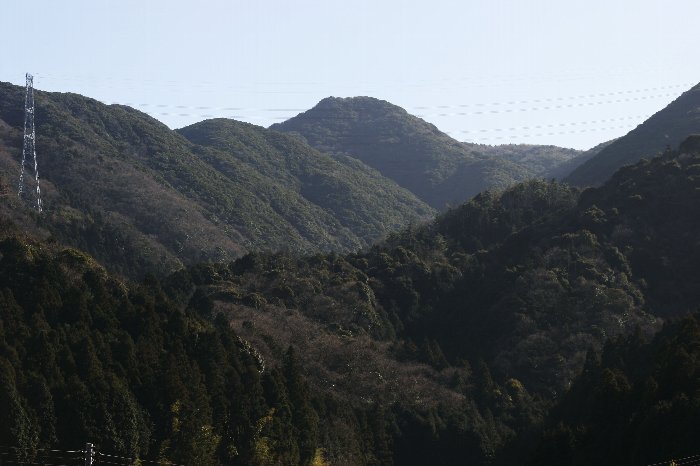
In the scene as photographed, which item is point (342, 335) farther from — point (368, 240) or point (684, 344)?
point (368, 240)

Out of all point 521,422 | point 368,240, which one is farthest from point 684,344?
point 368,240

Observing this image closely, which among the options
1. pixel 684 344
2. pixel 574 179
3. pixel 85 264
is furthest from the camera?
pixel 574 179

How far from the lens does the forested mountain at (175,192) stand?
101062 millimetres

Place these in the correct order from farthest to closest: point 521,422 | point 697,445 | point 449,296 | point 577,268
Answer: point 449,296 → point 577,268 → point 521,422 → point 697,445

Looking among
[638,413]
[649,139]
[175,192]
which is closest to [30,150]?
[175,192]

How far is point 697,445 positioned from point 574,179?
3797 inches

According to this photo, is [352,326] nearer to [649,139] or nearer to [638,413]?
[638,413]

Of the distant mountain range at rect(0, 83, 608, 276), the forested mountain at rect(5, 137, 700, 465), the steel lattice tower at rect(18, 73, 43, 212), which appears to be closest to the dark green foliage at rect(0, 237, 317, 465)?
the forested mountain at rect(5, 137, 700, 465)

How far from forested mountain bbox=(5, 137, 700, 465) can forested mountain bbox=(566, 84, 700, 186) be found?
968 inches

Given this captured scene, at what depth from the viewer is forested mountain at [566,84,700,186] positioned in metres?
116

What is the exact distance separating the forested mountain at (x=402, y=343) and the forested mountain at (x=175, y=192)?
80.6 feet

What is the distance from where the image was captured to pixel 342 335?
69.0 metres

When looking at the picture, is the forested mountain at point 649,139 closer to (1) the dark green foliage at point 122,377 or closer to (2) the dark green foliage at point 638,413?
(2) the dark green foliage at point 638,413

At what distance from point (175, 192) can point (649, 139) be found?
56546mm
